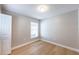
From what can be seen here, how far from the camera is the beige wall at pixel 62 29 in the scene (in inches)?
76.2

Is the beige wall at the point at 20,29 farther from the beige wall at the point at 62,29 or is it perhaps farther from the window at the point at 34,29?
the beige wall at the point at 62,29

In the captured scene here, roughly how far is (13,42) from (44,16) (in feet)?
3.15

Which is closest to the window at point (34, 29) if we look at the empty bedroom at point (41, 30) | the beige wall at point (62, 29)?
the empty bedroom at point (41, 30)

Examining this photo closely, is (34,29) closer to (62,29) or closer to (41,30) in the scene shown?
(41,30)

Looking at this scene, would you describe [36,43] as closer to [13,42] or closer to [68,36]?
[13,42]

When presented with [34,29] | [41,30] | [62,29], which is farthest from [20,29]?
[62,29]

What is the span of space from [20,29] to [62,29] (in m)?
1.06

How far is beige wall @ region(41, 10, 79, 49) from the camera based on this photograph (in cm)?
194

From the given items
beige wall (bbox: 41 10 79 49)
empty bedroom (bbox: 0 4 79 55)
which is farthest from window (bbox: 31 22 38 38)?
beige wall (bbox: 41 10 79 49)

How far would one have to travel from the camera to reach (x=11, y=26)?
1.63 m

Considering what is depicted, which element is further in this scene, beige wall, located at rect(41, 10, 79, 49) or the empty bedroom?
beige wall, located at rect(41, 10, 79, 49)

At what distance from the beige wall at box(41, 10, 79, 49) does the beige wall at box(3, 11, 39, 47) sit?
355 mm

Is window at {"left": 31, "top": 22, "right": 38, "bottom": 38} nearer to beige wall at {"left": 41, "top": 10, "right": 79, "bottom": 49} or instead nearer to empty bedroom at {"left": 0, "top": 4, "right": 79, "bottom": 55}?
empty bedroom at {"left": 0, "top": 4, "right": 79, "bottom": 55}

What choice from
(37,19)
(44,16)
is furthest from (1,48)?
(44,16)
